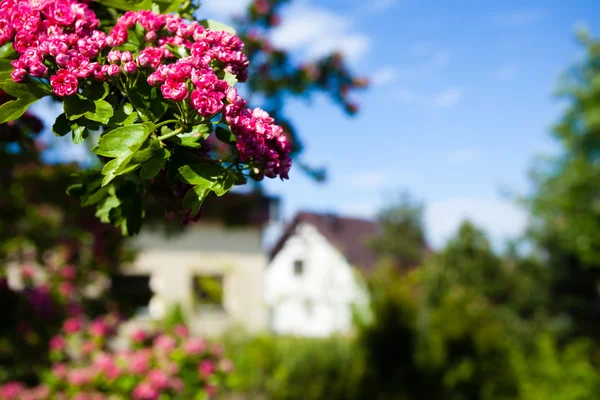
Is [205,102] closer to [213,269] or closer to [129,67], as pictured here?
[129,67]

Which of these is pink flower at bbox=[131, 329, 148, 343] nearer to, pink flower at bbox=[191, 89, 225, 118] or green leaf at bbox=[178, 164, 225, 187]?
green leaf at bbox=[178, 164, 225, 187]

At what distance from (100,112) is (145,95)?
11 cm

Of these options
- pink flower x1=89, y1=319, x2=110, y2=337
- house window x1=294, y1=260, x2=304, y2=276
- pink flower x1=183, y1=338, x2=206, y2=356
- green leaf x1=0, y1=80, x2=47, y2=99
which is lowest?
pink flower x1=183, y1=338, x2=206, y2=356

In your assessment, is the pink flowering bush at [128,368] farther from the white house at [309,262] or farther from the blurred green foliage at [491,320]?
the white house at [309,262]

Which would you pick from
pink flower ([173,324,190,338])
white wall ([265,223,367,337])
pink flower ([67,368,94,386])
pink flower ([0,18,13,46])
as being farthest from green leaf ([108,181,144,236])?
white wall ([265,223,367,337])

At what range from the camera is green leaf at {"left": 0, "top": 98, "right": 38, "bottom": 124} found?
4.51ft

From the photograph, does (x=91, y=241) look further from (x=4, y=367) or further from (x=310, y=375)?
(x=310, y=375)

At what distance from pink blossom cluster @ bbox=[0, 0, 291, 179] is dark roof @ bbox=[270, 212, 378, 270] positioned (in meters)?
30.1

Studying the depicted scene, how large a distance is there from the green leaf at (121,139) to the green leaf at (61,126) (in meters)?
0.19

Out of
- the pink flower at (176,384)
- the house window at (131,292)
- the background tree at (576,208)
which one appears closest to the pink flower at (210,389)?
the pink flower at (176,384)

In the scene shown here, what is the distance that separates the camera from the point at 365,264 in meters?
34.8

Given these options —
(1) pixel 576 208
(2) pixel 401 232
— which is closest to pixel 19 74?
(1) pixel 576 208

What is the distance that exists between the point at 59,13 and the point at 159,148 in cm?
47

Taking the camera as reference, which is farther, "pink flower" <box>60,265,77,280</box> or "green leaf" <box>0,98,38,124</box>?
"pink flower" <box>60,265,77,280</box>
